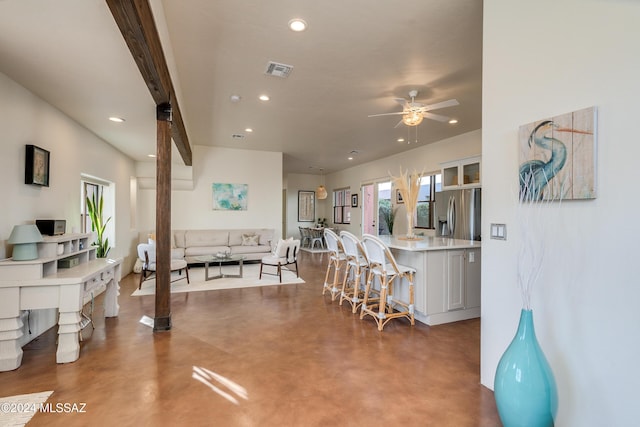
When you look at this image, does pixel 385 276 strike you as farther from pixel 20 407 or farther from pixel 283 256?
pixel 20 407

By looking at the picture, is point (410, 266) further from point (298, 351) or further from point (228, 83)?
point (228, 83)

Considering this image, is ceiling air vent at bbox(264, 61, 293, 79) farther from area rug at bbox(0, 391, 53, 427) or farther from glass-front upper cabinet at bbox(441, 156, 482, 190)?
glass-front upper cabinet at bbox(441, 156, 482, 190)

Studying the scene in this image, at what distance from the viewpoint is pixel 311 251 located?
10133 mm

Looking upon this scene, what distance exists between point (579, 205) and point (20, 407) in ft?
12.0

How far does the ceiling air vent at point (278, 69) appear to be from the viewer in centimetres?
332

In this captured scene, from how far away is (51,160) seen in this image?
11.6ft

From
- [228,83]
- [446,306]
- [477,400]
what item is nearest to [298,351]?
[477,400]

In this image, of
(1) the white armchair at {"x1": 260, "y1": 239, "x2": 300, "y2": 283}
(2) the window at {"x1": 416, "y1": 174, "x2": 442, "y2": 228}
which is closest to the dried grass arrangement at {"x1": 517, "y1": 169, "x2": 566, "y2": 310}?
(1) the white armchair at {"x1": 260, "y1": 239, "x2": 300, "y2": 283}

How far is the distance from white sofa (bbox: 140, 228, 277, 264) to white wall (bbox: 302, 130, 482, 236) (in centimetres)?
348

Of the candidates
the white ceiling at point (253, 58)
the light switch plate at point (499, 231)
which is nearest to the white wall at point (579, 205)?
the light switch plate at point (499, 231)

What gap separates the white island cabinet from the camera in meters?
3.49

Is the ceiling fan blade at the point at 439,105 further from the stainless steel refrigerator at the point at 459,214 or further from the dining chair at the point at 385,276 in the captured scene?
the stainless steel refrigerator at the point at 459,214

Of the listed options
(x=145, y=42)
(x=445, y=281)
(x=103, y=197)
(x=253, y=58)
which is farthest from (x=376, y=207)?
(x=145, y=42)

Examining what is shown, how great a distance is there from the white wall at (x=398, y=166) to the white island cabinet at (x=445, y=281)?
10.0ft
